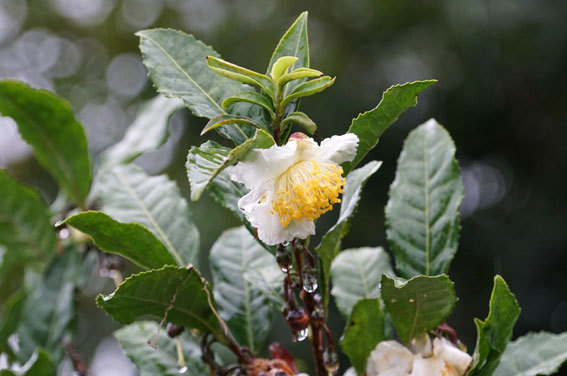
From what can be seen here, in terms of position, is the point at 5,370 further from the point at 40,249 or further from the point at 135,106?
the point at 135,106

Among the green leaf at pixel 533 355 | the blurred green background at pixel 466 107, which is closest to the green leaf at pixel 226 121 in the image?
the green leaf at pixel 533 355

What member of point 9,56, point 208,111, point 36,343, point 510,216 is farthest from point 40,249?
point 9,56

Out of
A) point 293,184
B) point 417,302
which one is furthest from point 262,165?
point 417,302

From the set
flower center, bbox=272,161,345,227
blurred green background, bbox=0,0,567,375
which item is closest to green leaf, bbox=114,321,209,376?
flower center, bbox=272,161,345,227

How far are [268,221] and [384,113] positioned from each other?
0.19m

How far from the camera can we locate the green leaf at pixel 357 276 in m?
0.98

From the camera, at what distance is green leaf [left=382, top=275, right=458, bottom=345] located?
0.69 metres

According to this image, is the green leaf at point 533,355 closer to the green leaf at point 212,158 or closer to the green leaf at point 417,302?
the green leaf at point 417,302

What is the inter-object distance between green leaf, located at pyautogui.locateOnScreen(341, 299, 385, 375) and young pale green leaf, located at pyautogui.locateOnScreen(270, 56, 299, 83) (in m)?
0.33

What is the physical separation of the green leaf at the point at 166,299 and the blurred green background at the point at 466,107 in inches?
99.9

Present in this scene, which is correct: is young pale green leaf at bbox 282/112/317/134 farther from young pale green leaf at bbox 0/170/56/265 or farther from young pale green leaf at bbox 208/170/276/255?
young pale green leaf at bbox 0/170/56/265

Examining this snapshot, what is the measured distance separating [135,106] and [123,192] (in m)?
3.97

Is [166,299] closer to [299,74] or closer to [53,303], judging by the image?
[299,74]

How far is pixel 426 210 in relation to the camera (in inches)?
35.2
